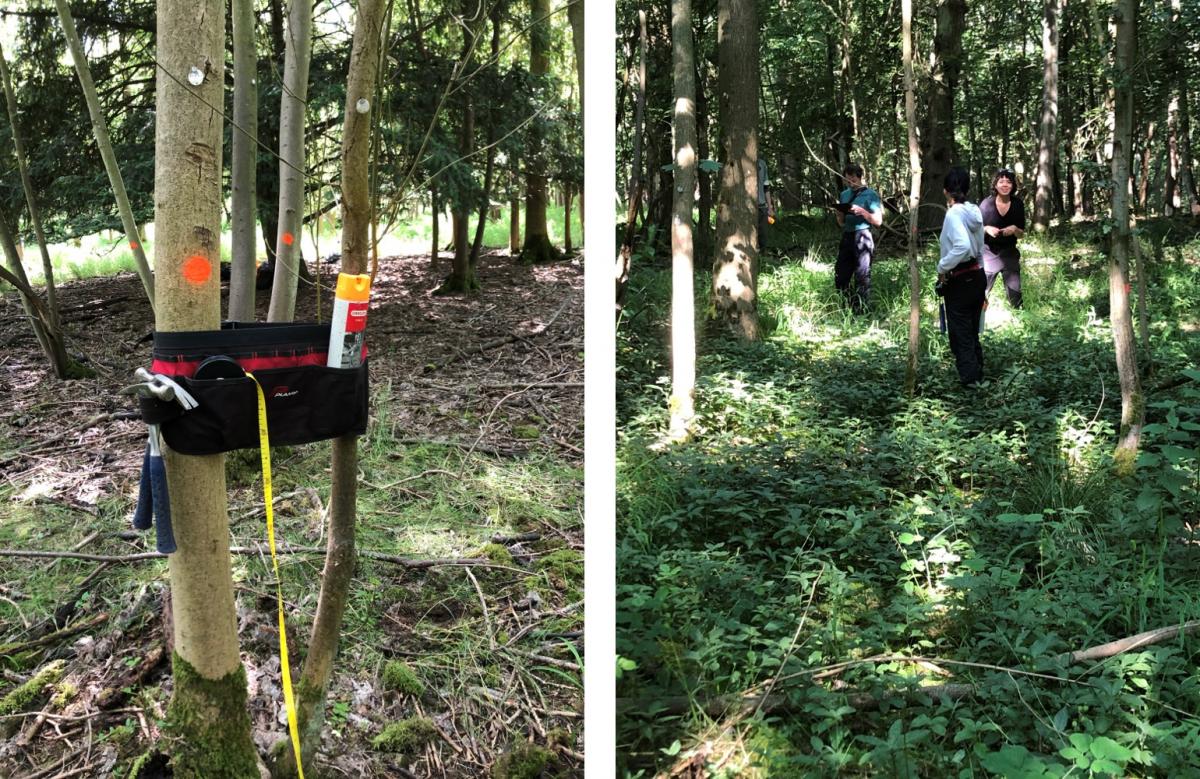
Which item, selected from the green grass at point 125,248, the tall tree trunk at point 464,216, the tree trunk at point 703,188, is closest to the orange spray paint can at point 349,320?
the tree trunk at point 703,188

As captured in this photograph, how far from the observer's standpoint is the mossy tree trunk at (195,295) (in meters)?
1.20

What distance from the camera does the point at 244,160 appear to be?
2539 mm

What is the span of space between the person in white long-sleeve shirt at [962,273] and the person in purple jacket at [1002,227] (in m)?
0.08

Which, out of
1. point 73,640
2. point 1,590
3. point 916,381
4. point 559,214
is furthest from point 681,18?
point 559,214

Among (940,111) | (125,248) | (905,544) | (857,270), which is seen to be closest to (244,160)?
(857,270)

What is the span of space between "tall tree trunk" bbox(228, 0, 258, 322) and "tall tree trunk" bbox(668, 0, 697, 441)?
1178 millimetres

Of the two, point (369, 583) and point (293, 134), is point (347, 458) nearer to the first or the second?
point (369, 583)

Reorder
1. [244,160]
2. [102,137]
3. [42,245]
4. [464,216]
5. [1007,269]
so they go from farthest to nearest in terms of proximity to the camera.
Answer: [464,216] < [42,245] < [1007,269] < [244,160] < [102,137]

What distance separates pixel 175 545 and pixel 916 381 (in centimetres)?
216

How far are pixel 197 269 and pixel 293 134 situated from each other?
1241 mm

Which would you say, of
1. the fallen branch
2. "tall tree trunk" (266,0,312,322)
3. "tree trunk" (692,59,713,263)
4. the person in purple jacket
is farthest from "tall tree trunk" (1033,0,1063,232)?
"tall tree trunk" (266,0,312,322)

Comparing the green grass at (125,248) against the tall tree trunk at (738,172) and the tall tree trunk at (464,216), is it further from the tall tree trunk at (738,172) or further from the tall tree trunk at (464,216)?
the tall tree trunk at (738,172)

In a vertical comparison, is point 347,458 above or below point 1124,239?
below

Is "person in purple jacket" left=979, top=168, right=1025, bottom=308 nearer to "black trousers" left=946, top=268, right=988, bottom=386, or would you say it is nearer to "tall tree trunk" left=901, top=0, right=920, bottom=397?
"black trousers" left=946, top=268, right=988, bottom=386
